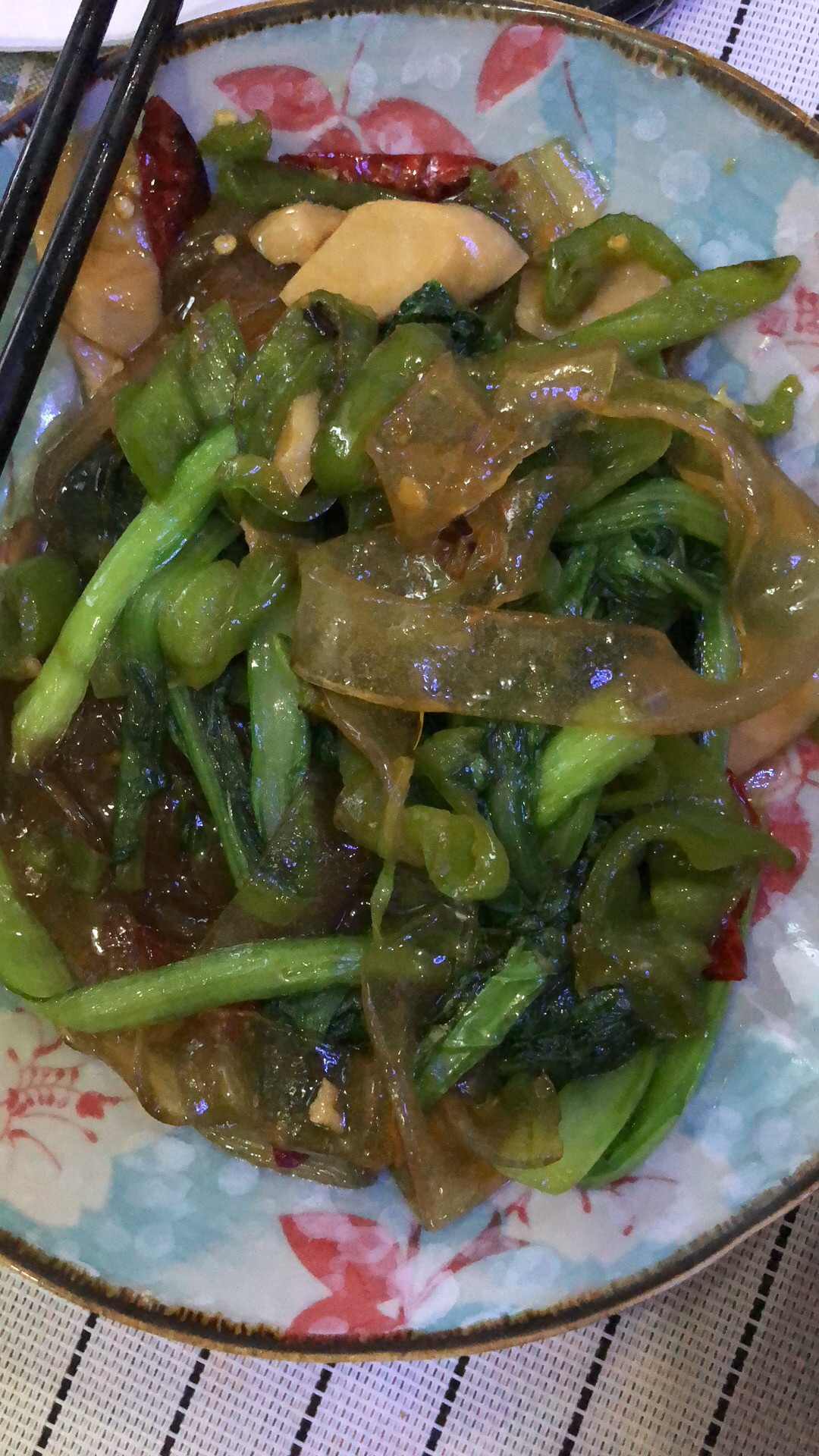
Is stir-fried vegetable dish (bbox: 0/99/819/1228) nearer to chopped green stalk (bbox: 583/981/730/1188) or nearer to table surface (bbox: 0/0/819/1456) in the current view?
chopped green stalk (bbox: 583/981/730/1188)

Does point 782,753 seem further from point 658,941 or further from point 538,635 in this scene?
point 538,635

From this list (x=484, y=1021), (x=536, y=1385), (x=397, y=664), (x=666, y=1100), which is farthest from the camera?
(x=536, y=1385)

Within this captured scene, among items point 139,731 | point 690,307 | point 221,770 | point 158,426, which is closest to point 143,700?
point 139,731

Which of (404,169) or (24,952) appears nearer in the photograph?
(24,952)

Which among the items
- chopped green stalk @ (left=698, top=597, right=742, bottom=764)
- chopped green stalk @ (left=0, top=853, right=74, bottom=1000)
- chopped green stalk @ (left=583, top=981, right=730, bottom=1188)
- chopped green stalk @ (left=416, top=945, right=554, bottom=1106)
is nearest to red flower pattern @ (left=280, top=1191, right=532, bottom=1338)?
chopped green stalk @ (left=583, top=981, right=730, bottom=1188)

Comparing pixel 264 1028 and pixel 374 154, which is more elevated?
pixel 374 154

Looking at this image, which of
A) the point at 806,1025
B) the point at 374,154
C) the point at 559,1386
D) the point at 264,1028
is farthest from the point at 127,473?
the point at 559,1386

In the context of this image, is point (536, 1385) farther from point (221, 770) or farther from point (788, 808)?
point (221, 770)
